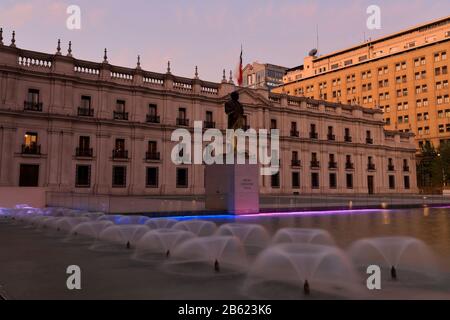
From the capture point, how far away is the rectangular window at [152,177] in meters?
35.9

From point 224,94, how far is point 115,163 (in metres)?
14.8

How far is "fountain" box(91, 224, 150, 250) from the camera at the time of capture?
913cm

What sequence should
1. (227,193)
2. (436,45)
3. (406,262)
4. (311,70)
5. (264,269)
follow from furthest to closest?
(311,70), (436,45), (227,193), (406,262), (264,269)

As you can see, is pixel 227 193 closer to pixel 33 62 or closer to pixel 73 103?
pixel 73 103

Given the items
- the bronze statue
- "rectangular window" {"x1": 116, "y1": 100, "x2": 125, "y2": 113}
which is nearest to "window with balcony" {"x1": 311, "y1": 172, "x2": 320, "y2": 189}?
"rectangular window" {"x1": 116, "y1": 100, "x2": 125, "y2": 113}

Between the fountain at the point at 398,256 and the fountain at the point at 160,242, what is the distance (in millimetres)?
3603

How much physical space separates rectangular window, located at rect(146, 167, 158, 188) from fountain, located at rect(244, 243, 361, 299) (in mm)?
31172

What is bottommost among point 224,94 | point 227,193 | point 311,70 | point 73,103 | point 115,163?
point 227,193

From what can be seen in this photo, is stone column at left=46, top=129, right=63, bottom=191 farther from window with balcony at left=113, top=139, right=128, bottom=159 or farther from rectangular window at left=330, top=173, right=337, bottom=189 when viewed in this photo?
rectangular window at left=330, top=173, right=337, bottom=189

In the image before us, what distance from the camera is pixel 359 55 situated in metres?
83.0

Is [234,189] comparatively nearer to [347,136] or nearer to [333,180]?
[333,180]

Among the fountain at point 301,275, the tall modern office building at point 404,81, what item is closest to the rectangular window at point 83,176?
the fountain at point 301,275

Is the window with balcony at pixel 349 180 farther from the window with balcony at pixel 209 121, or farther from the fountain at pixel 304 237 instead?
the fountain at pixel 304 237
